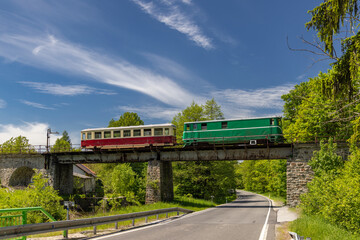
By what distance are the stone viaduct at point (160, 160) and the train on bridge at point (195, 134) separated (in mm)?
831

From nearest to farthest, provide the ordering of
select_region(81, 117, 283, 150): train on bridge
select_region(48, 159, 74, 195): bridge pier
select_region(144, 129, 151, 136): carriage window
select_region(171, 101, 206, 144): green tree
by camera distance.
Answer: select_region(81, 117, 283, 150): train on bridge → select_region(144, 129, 151, 136): carriage window → select_region(48, 159, 74, 195): bridge pier → select_region(171, 101, 206, 144): green tree

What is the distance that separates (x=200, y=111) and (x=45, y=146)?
82.2ft

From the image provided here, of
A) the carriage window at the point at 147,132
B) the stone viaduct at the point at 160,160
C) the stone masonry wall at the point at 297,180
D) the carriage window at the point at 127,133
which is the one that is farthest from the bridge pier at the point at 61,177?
the stone masonry wall at the point at 297,180

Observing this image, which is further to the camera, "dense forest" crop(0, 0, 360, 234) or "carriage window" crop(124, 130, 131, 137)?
"carriage window" crop(124, 130, 131, 137)

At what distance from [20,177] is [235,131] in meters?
33.3

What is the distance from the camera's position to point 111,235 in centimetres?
1186

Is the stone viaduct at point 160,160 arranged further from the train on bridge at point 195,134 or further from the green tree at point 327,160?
the green tree at point 327,160

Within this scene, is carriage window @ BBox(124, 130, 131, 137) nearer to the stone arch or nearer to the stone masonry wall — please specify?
the stone masonry wall

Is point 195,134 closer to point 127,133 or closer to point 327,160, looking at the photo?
point 127,133

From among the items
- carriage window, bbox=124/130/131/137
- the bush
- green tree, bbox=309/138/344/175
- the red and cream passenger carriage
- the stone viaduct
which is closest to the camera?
the bush

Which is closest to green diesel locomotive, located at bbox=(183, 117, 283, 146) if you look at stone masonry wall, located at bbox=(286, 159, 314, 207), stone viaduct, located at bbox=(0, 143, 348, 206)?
stone viaduct, located at bbox=(0, 143, 348, 206)

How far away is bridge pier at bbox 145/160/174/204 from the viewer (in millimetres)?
31891

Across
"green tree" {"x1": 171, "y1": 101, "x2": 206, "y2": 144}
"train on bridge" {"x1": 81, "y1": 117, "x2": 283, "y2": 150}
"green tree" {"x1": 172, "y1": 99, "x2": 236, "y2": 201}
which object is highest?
"green tree" {"x1": 171, "y1": 101, "x2": 206, "y2": 144}

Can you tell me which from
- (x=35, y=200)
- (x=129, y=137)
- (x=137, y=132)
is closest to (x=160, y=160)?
(x=137, y=132)
